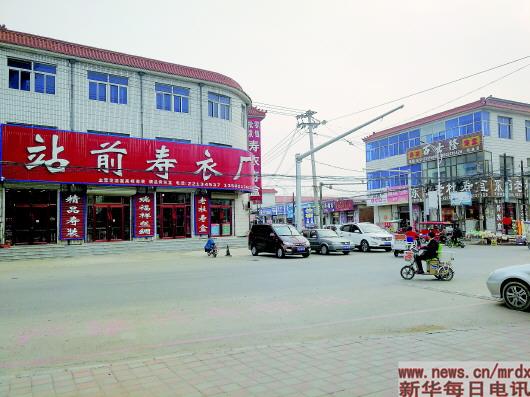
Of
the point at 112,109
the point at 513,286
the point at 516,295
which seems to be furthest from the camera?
the point at 112,109

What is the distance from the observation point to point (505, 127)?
38156 mm

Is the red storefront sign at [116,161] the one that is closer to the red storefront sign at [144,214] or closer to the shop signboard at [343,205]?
the red storefront sign at [144,214]

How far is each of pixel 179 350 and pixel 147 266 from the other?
12363 mm

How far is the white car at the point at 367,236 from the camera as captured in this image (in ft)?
80.1

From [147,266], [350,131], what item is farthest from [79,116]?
→ [350,131]

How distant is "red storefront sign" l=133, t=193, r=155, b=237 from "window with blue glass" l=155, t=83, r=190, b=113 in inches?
238

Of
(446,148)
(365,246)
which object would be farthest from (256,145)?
(446,148)

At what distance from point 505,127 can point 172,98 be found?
28339mm

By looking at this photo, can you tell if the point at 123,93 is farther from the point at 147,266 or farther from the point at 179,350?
the point at 179,350

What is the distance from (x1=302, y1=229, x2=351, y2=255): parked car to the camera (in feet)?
74.4

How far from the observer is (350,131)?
21.6 meters

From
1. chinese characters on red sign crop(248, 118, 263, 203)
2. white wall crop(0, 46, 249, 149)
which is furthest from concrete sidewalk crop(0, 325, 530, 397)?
chinese characters on red sign crop(248, 118, 263, 203)

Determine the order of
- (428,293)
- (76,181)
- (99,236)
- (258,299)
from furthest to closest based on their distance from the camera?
1. (99,236)
2. (76,181)
3. (428,293)
4. (258,299)

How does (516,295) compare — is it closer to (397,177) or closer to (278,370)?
(278,370)
